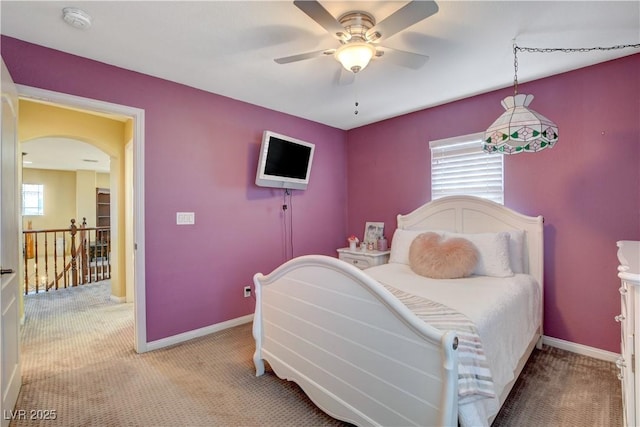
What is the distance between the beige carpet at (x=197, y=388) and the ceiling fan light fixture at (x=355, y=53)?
6.95 feet

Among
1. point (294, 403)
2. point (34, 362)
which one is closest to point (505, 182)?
point (294, 403)

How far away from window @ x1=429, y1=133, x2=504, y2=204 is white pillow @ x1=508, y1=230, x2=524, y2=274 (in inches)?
16.9

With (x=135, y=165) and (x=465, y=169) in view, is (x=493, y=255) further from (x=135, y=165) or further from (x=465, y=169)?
(x=135, y=165)

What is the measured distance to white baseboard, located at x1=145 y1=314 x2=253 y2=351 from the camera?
275 centimetres

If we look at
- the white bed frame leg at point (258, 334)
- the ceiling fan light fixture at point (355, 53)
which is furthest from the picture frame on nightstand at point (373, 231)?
the ceiling fan light fixture at point (355, 53)

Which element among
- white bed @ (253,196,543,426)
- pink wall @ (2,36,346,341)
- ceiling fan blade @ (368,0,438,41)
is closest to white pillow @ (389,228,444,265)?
white bed @ (253,196,543,426)

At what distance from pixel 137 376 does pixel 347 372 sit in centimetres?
168

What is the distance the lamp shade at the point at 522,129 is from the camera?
2018 mm

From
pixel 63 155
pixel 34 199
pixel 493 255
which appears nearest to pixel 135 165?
pixel 493 255

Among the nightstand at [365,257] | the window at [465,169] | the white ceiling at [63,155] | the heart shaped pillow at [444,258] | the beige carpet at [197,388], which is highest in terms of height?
the white ceiling at [63,155]

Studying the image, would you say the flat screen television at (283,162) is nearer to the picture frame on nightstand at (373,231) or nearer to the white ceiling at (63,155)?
the picture frame on nightstand at (373,231)

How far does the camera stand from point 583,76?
255cm

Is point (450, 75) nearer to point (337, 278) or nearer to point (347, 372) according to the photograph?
point (337, 278)

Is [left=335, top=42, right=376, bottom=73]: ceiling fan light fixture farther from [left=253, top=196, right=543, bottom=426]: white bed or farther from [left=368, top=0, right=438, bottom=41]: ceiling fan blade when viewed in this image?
[left=253, top=196, right=543, bottom=426]: white bed
